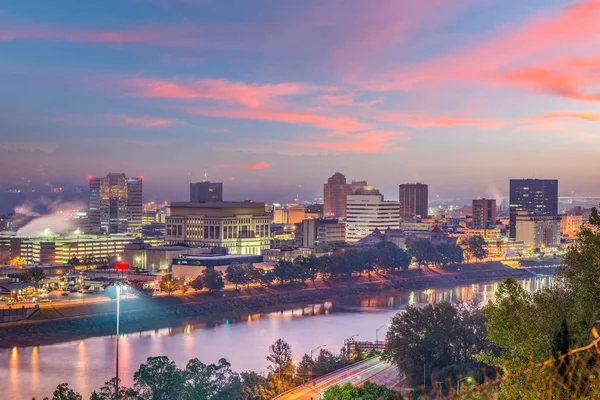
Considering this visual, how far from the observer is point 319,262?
95.1 ft

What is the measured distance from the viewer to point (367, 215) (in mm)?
48719

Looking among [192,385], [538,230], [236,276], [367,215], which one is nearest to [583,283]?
[192,385]

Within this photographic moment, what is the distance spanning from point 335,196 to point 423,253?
1410 inches

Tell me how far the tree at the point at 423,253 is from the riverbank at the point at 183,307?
78cm

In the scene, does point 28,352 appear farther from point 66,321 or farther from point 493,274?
point 493,274

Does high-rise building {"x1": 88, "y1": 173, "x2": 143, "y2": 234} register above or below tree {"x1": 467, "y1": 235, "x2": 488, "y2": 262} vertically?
above

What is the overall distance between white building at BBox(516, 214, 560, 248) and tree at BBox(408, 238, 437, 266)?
1460 cm

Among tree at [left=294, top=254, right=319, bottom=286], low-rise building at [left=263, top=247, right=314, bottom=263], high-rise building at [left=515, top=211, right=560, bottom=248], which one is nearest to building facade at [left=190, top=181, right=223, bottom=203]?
high-rise building at [left=515, top=211, right=560, bottom=248]

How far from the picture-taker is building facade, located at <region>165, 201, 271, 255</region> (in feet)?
120

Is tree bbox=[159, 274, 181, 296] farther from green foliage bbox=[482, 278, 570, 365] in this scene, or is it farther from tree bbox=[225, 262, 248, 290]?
green foliage bbox=[482, 278, 570, 365]

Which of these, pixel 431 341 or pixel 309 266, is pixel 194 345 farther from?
pixel 309 266

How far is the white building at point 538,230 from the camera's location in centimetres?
4831

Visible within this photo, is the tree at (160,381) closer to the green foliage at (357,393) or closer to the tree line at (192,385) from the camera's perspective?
the tree line at (192,385)

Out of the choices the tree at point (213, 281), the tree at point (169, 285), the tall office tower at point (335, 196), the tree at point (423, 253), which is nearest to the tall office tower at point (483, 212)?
the tall office tower at point (335, 196)
